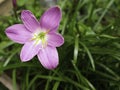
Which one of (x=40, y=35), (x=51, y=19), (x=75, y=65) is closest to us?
(x=51, y=19)

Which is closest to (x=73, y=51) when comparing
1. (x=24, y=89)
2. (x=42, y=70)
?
(x=42, y=70)

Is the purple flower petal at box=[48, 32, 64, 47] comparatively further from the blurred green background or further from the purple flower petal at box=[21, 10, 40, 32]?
the blurred green background

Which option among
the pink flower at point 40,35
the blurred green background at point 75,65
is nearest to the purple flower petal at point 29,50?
the pink flower at point 40,35

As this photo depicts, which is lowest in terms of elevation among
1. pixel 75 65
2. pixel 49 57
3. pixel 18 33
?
pixel 75 65

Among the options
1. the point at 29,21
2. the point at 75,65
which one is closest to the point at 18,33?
the point at 29,21

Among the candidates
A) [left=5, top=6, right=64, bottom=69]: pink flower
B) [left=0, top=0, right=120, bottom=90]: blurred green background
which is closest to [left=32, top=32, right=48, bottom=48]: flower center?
[left=5, top=6, right=64, bottom=69]: pink flower

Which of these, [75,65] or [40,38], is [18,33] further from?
[75,65]
